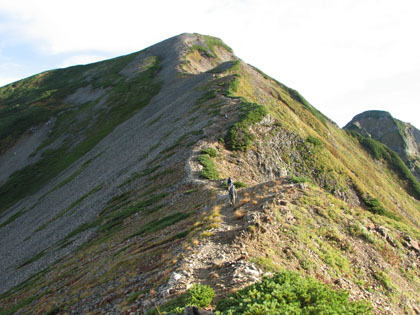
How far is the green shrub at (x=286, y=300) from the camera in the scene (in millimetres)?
9953

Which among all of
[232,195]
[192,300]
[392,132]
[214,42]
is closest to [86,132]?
[214,42]

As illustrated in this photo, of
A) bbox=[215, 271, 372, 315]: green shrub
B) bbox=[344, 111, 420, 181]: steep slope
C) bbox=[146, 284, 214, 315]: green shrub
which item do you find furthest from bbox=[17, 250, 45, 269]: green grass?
bbox=[344, 111, 420, 181]: steep slope

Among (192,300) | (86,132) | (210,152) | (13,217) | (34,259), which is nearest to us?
(192,300)

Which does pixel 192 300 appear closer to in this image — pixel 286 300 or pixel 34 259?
pixel 286 300

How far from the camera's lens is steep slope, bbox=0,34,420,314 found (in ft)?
54.6

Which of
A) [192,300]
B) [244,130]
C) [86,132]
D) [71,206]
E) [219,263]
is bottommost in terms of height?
[71,206]

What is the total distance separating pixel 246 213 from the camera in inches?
787

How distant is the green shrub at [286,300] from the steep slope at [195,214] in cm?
157

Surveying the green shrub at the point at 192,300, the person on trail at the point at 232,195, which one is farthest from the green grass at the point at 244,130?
the green shrub at the point at 192,300

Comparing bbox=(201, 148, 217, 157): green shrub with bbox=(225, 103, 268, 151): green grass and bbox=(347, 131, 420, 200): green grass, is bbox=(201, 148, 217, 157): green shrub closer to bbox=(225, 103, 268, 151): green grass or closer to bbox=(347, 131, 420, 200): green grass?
bbox=(225, 103, 268, 151): green grass

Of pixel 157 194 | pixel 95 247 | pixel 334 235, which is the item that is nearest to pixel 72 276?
pixel 95 247

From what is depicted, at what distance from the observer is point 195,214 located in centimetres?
2417

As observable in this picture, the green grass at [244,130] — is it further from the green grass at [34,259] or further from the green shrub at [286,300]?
the green shrub at [286,300]

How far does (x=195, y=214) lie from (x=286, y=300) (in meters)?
13.9
